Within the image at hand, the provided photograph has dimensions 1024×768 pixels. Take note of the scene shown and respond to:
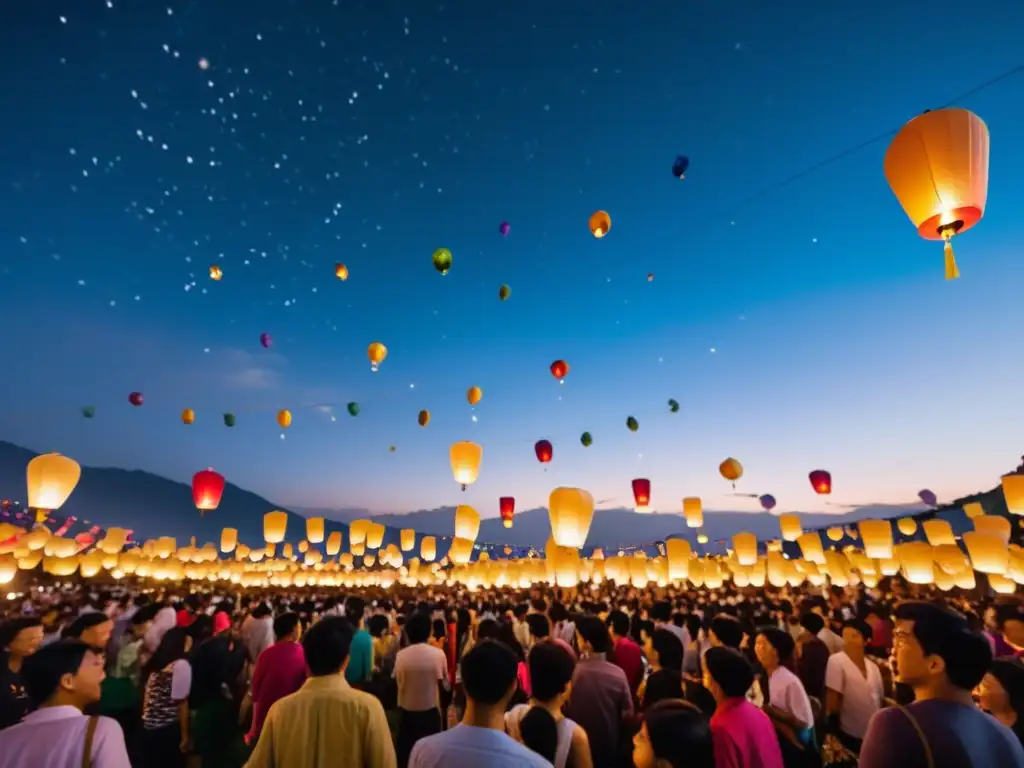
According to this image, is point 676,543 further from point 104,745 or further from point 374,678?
point 104,745

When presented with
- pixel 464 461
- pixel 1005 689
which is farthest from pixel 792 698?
pixel 464 461

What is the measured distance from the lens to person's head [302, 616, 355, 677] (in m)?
2.26

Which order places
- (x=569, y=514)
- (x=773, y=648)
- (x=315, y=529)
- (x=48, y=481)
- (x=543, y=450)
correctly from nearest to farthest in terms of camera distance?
(x=773, y=648) < (x=48, y=481) < (x=569, y=514) < (x=543, y=450) < (x=315, y=529)

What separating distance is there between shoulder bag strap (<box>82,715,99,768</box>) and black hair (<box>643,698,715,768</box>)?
Answer: 1857 millimetres

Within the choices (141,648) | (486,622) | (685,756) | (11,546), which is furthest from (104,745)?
(11,546)

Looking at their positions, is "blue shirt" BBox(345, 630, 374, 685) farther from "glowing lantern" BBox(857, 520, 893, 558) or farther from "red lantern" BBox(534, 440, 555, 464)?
"glowing lantern" BBox(857, 520, 893, 558)

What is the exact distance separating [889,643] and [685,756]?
6.81m

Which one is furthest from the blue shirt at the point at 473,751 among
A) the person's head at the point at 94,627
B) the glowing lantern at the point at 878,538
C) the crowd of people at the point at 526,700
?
the glowing lantern at the point at 878,538

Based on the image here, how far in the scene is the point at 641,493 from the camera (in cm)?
1493

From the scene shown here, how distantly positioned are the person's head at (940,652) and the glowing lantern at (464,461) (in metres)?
8.48

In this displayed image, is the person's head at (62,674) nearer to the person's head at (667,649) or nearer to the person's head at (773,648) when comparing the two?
the person's head at (667,649)

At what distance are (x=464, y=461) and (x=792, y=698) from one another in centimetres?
760

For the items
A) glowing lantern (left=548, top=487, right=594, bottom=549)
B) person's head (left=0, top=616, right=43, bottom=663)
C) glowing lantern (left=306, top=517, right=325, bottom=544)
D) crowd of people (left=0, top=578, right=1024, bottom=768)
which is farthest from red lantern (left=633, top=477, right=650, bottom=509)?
glowing lantern (left=306, top=517, right=325, bottom=544)

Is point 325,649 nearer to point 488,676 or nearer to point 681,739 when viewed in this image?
point 488,676
